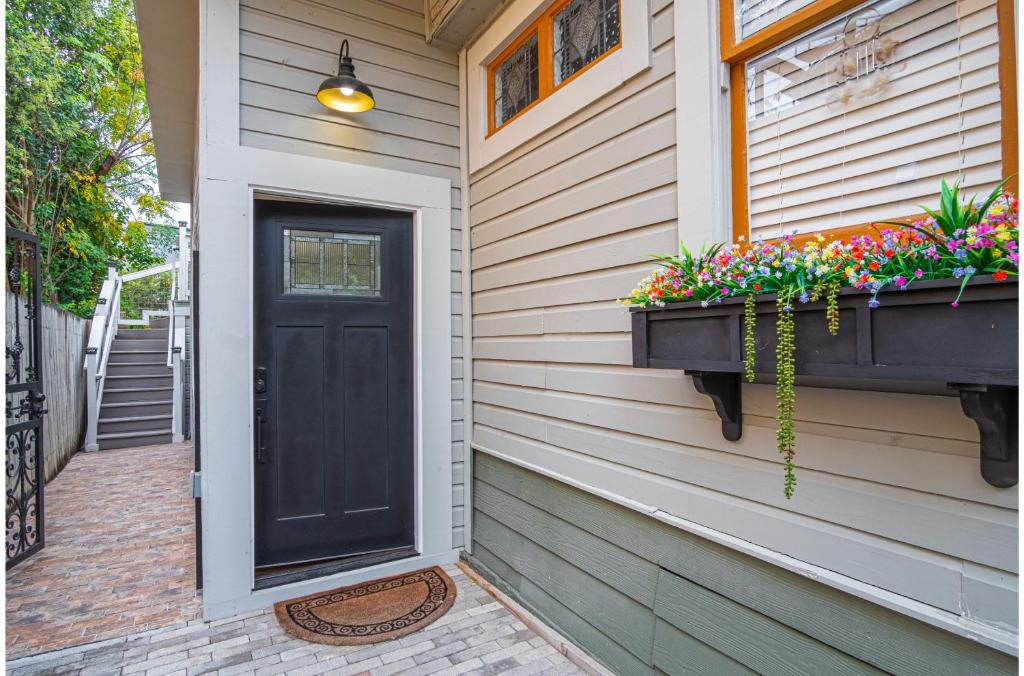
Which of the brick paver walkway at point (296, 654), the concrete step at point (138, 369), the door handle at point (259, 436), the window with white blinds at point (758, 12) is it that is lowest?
the brick paver walkway at point (296, 654)

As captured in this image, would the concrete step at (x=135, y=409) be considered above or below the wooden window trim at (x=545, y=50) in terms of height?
below

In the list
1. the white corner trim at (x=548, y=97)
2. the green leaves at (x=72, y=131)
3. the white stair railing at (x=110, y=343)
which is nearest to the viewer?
the white corner trim at (x=548, y=97)

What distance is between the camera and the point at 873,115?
1335 mm

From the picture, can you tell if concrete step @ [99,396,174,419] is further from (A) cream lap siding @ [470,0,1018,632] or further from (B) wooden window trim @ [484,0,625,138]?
(B) wooden window trim @ [484,0,625,138]

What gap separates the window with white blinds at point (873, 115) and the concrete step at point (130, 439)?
743 centimetres

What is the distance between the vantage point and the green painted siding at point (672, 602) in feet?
4.34

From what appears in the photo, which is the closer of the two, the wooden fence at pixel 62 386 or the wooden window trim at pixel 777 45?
the wooden window trim at pixel 777 45

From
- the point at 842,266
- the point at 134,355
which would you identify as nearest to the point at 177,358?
the point at 134,355

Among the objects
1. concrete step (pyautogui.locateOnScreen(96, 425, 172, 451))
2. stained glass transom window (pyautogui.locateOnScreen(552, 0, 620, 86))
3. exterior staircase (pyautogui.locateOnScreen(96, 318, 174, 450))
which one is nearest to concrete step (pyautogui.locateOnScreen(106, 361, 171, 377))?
exterior staircase (pyautogui.locateOnScreen(96, 318, 174, 450))

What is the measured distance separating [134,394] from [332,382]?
5.87 meters

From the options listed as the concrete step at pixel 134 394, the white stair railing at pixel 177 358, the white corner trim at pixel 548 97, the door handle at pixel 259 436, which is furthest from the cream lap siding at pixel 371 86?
the concrete step at pixel 134 394

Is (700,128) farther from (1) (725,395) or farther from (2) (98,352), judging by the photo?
(2) (98,352)

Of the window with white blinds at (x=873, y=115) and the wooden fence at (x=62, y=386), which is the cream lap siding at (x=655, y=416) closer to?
the window with white blinds at (x=873, y=115)

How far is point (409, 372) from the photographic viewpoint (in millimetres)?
3096
